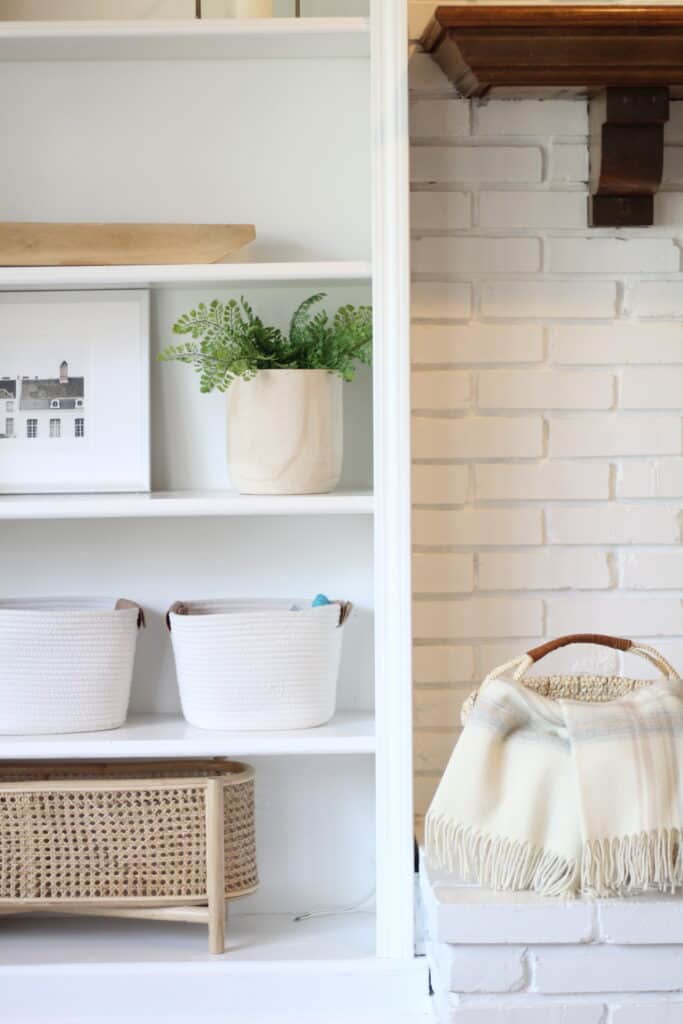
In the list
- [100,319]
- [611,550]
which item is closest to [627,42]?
[611,550]

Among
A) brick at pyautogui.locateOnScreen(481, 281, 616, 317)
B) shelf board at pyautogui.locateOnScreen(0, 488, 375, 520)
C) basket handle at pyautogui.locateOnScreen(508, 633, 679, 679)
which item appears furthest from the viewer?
brick at pyautogui.locateOnScreen(481, 281, 616, 317)

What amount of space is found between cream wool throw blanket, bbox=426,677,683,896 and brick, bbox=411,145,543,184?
86 centimetres

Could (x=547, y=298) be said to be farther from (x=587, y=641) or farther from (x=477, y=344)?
(x=587, y=641)

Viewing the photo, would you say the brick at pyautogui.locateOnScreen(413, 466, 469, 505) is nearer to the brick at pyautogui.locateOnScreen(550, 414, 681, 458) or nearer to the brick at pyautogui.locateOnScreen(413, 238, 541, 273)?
the brick at pyautogui.locateOnScreen(550, 414, 681, 458)

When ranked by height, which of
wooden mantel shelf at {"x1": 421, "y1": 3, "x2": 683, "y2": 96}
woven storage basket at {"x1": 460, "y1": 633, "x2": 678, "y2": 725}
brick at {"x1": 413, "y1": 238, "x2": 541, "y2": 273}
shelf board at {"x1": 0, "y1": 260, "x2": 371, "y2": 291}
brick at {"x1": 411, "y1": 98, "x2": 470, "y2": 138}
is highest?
wooden mantel shelf at {"x1": 421, "y1": 3, "x2": 683, "y2": 96}

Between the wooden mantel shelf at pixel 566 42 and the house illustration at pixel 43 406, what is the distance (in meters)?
0.79

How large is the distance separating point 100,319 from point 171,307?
119mm

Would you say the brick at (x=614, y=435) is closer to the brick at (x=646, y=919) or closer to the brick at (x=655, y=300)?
the brick at (x=655, y=300)

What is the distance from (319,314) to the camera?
6.66 feet

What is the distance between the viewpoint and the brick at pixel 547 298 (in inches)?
79.7

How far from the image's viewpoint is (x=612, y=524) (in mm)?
2041

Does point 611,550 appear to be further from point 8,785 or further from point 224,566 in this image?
point 8,785

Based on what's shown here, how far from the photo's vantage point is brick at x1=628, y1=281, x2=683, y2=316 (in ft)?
6.66

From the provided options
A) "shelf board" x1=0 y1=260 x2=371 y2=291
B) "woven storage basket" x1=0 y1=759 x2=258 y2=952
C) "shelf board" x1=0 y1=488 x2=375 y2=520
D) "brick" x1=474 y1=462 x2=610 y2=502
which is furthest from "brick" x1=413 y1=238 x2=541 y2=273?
"woven storage basket" x1=0 y1=759 x2=258 y2=952
